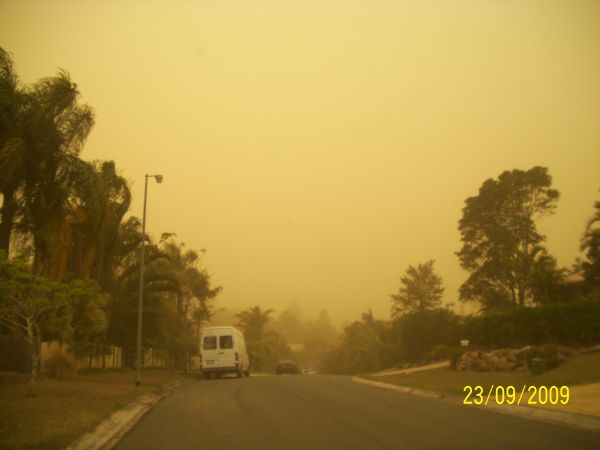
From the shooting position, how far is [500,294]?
45594 mm

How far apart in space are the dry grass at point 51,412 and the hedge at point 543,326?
58.5 feet

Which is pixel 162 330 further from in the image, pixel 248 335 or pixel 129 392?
pixel 248 335

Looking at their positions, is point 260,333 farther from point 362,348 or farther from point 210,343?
point 210,343

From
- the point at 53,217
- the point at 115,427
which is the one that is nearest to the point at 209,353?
the point at 53,217

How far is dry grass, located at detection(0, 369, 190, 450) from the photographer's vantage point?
32.0ft

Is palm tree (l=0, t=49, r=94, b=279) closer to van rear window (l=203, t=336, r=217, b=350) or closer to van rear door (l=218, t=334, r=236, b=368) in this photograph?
van rear window (l=203, t=336, r=217, b=350)

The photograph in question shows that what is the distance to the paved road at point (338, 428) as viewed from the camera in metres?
9.86

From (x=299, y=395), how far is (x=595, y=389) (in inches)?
353

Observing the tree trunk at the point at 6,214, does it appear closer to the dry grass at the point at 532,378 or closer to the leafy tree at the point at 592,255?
the dry grass at the point at 532,378

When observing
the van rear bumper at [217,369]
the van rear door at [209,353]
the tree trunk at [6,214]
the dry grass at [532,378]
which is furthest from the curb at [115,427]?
the van rear bumper at [217,369]

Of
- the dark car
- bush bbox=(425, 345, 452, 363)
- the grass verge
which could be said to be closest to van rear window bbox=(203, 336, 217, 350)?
the grass verge

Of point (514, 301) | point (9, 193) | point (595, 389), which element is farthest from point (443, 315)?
point (9, 193)

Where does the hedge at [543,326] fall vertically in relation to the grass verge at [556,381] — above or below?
above

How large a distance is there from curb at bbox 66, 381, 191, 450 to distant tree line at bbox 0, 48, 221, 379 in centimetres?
290
